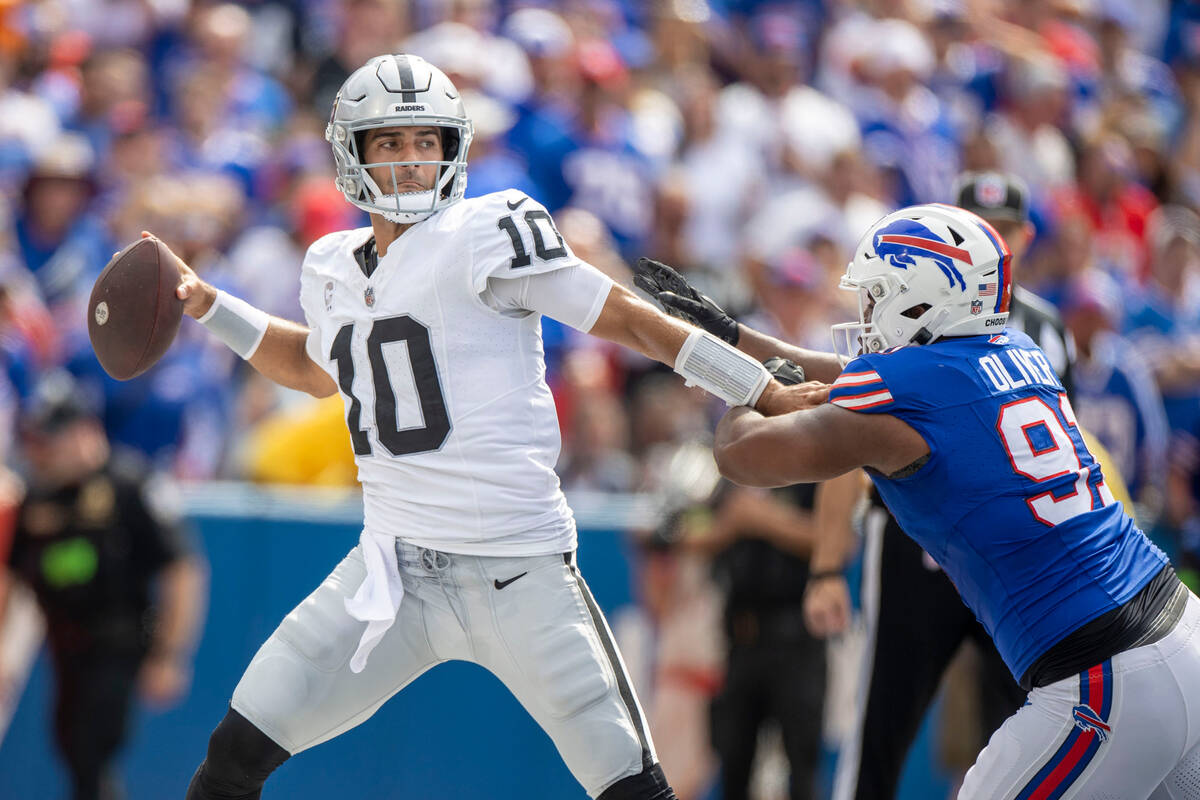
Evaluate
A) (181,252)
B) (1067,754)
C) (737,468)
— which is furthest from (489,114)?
(1067,754)

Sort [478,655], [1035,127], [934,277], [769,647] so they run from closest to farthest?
[934,277] → [478,655] → [769,647] → [1035,127]

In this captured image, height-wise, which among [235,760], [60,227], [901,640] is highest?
[235,760]

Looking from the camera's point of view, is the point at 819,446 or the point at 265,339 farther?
the point at 265,339

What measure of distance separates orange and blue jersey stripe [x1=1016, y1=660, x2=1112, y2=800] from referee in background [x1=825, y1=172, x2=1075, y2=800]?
1.20m

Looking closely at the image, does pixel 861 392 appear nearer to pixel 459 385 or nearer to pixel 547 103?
pixel 459 385

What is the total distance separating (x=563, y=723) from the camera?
3658mm

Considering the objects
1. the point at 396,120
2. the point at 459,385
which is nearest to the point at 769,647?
the point at 459,385

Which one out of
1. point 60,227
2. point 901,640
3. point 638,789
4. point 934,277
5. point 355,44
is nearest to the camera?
point 934,277

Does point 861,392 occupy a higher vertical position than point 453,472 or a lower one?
higher

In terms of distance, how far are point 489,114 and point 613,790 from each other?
5.16 m

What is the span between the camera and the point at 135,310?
3953 millimetres

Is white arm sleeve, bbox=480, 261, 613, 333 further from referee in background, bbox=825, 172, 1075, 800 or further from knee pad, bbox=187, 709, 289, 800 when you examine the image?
referee in background, bbox=825, 172, 1075, 800

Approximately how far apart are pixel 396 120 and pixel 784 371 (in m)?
1.15

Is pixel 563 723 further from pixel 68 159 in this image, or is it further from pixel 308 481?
pixel 68 159
